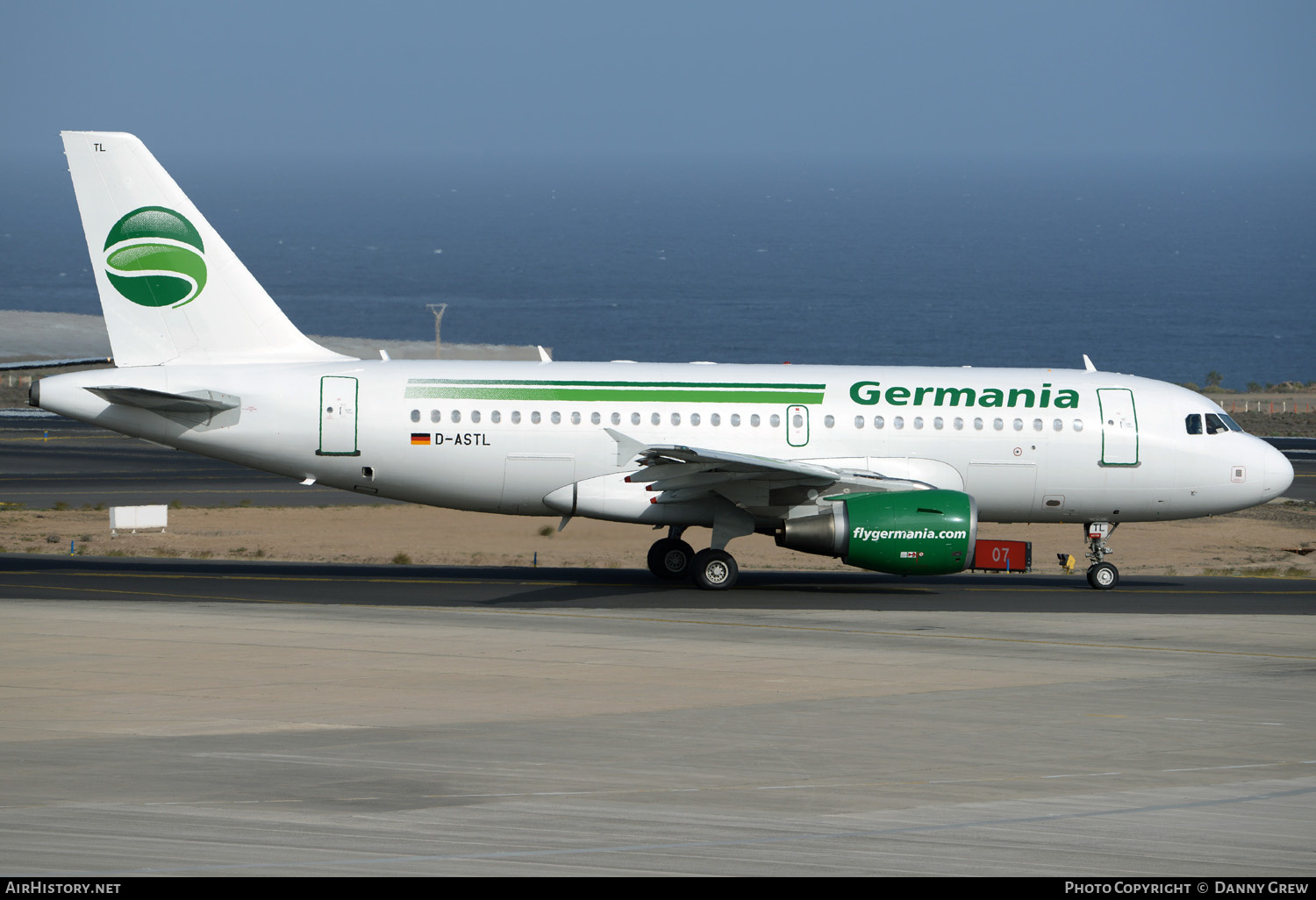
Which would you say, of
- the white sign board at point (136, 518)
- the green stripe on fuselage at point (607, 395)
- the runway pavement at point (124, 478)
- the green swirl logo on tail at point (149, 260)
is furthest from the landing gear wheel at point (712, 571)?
the white sign board at point (136, 518)

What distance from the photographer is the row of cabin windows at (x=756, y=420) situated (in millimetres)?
30766

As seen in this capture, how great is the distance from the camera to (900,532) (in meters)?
28.8

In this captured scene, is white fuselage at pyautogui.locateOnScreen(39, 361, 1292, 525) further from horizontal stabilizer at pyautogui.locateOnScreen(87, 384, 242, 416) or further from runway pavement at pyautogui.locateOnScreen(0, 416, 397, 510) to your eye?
runway pavement at pyautogui.locateOnScreen(0, 416, 397, 510)

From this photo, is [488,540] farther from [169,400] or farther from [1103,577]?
[1103,577]

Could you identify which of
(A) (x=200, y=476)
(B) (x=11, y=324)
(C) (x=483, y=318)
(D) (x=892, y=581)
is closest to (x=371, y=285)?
(C) (x=483, y=318)

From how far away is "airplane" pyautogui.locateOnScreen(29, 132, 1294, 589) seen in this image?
99.6 feet

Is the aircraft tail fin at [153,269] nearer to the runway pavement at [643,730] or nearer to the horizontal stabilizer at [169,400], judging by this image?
the horizontal stabilizer at [169,400]

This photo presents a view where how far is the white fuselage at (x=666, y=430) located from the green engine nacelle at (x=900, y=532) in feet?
5.73

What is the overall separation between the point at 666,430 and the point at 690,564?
8.89 feet

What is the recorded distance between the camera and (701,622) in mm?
26766

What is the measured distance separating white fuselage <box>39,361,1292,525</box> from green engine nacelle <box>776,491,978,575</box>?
1.75 m

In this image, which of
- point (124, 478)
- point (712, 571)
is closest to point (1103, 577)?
point (712, 571)

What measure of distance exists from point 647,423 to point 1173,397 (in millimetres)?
10954

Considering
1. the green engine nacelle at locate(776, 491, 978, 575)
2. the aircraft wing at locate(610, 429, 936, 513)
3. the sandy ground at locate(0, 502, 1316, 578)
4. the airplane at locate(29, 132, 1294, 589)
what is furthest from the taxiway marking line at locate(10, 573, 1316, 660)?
the sandy ground at locate(0, 502, 1316, 578)
